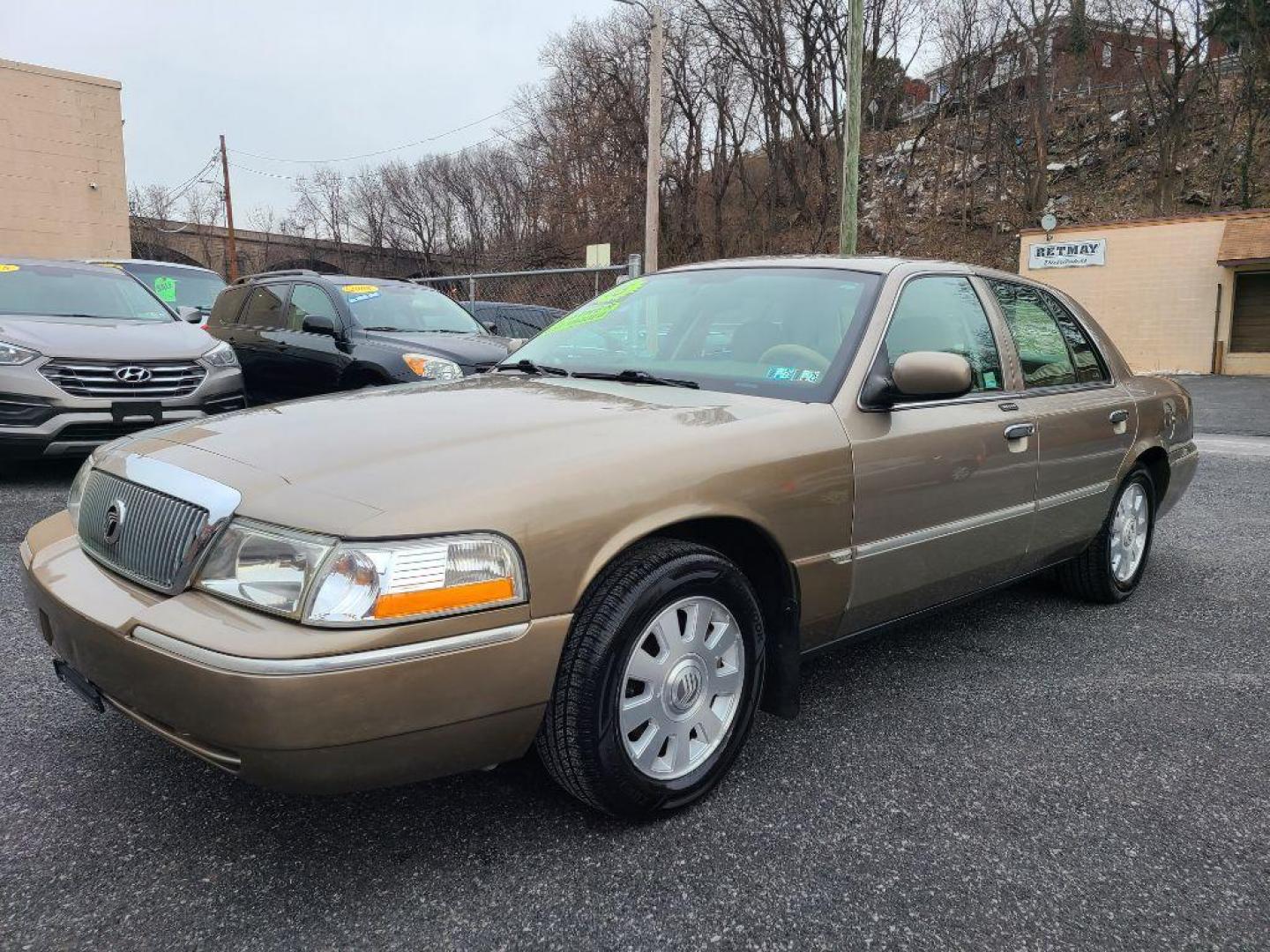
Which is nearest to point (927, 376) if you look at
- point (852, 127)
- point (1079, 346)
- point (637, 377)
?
point (637, 377)

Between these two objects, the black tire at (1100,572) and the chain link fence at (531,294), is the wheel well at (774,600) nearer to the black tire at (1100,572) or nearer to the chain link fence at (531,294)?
the black tire at (1100,572)

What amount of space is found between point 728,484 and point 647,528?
30 cm

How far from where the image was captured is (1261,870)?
7.28 ft

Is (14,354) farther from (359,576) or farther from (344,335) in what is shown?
(359,576)

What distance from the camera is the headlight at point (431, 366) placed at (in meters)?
7.03

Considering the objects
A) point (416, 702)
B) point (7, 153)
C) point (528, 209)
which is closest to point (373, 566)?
point (416, 702)

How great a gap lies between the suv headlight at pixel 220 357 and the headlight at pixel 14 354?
3.40 feet

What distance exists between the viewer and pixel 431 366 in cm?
703

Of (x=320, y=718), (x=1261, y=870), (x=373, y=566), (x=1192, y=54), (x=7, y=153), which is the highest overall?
(x=1192, y=54)

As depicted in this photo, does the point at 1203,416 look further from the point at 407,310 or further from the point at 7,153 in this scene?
the point at 7,153

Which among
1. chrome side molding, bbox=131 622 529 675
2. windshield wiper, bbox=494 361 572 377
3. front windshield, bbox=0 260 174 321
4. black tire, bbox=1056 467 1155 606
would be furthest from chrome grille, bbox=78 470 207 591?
front windshield, bbox=0 260 174 321

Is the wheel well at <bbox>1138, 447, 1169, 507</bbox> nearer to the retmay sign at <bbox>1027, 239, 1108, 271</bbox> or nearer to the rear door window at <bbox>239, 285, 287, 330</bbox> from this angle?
the rear door window at <bbox>239, 285, 287, 330</bbox>

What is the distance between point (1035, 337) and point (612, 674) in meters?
2.61

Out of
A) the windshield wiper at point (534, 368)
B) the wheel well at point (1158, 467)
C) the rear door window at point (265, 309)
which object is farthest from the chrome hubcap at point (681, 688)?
the rear door window at point (265, 309)
